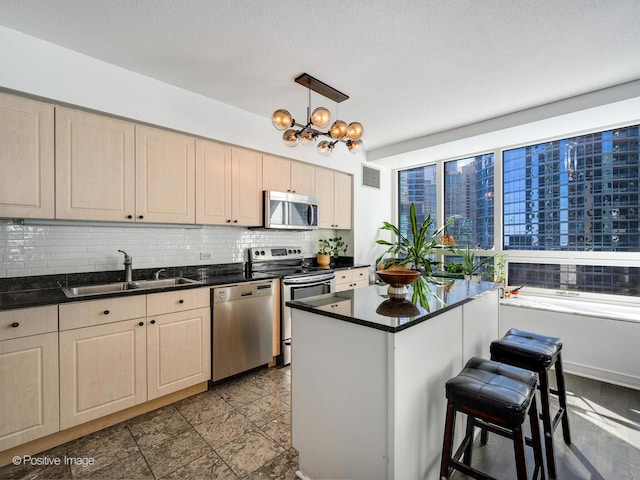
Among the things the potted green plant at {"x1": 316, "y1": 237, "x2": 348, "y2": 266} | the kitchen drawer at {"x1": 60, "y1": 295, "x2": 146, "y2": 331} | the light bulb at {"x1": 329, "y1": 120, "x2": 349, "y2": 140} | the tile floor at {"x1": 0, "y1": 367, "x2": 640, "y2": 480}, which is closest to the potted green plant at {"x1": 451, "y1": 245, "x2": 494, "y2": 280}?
the potted green plant at {"x1": 316, "y1": 237, "x2": 348, "y2": 266}

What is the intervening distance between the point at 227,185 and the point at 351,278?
2005 millimetres

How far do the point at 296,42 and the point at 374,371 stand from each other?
83.9 inches

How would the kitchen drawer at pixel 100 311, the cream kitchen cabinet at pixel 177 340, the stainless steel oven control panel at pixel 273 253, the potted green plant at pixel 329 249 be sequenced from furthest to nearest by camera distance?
the potted green plant at pixel 329 249 → the stainless steel oven control panel at pixel 273 253 → the cream kitchen cabinet at pixel 177 340 → the kitchen drawer at pixel 100 311

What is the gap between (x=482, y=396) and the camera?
4.46 ft

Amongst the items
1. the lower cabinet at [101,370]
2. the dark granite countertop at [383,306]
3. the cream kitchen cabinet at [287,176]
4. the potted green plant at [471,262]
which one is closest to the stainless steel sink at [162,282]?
the lower cabinet at [101,370]

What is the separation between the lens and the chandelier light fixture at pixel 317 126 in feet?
7.49

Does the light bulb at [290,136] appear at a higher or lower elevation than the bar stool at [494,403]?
higher

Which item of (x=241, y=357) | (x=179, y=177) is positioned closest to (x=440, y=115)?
(x=179, y=177)

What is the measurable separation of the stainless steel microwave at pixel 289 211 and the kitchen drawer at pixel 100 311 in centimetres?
155

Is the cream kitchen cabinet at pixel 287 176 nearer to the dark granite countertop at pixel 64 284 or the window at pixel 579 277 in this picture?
the dark granite countertop at pixel 64 284

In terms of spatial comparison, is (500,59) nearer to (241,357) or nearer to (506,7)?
(506,7)

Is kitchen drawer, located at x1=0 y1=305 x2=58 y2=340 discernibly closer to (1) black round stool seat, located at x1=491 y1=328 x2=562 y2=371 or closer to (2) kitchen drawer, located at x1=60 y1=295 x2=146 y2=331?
(2) kitchen drawer, located at x1=60 y1=295 x2=146 y2=331

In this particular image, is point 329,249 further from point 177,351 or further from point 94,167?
point 94,167

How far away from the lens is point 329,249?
4.65m
